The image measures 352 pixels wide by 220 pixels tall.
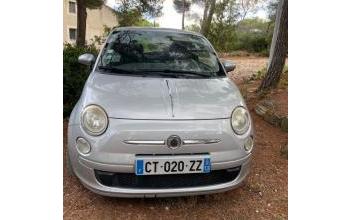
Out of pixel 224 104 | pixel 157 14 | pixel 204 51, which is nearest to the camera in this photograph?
pixel 224 104

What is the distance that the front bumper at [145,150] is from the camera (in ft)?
8.61

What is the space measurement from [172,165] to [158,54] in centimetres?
155

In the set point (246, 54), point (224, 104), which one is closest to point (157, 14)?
point (224, 104)

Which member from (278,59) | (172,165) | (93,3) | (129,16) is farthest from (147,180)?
(129,16)

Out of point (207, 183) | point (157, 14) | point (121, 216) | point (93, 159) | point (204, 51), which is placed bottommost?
point (121, 216)

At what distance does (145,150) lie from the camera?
2625 millimetres

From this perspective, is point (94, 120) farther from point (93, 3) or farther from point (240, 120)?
point (93, 3)

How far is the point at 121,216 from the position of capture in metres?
2.89

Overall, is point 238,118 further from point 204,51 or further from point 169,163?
point 204,51

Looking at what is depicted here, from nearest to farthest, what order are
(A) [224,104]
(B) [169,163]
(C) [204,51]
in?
1. (B) [169,163]
2. (A) [224,104]
3. (C) [204,51]

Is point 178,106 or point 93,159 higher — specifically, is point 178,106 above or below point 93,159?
above

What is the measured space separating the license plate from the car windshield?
110cm
